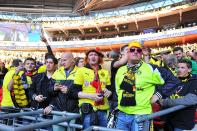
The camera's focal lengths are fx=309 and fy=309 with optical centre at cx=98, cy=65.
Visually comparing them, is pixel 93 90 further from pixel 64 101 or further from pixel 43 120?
pixel 43 120

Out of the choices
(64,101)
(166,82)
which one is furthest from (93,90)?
(166,82)

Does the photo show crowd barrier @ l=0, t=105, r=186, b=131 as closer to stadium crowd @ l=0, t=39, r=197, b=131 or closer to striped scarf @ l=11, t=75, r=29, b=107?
stadium crowd @ l=0, t=39, r=197, b=131

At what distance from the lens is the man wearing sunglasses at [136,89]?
3438mm

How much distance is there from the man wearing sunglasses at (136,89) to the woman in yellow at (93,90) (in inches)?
17.7

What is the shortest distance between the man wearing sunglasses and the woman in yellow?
1.47 ft

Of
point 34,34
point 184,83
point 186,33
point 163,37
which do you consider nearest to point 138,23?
point 163,37

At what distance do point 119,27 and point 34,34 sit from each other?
12.2m

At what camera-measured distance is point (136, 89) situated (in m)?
3.45

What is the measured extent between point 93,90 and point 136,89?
32.2 inches

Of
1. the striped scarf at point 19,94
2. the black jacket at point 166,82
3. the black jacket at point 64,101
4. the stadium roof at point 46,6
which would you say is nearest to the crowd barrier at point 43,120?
the black jacket at point 166,82

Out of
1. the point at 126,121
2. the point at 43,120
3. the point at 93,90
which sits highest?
the point at 93,90

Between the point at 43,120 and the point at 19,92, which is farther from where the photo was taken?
the point at 19,92

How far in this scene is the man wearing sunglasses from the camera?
344 centimetres

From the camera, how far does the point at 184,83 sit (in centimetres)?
400
